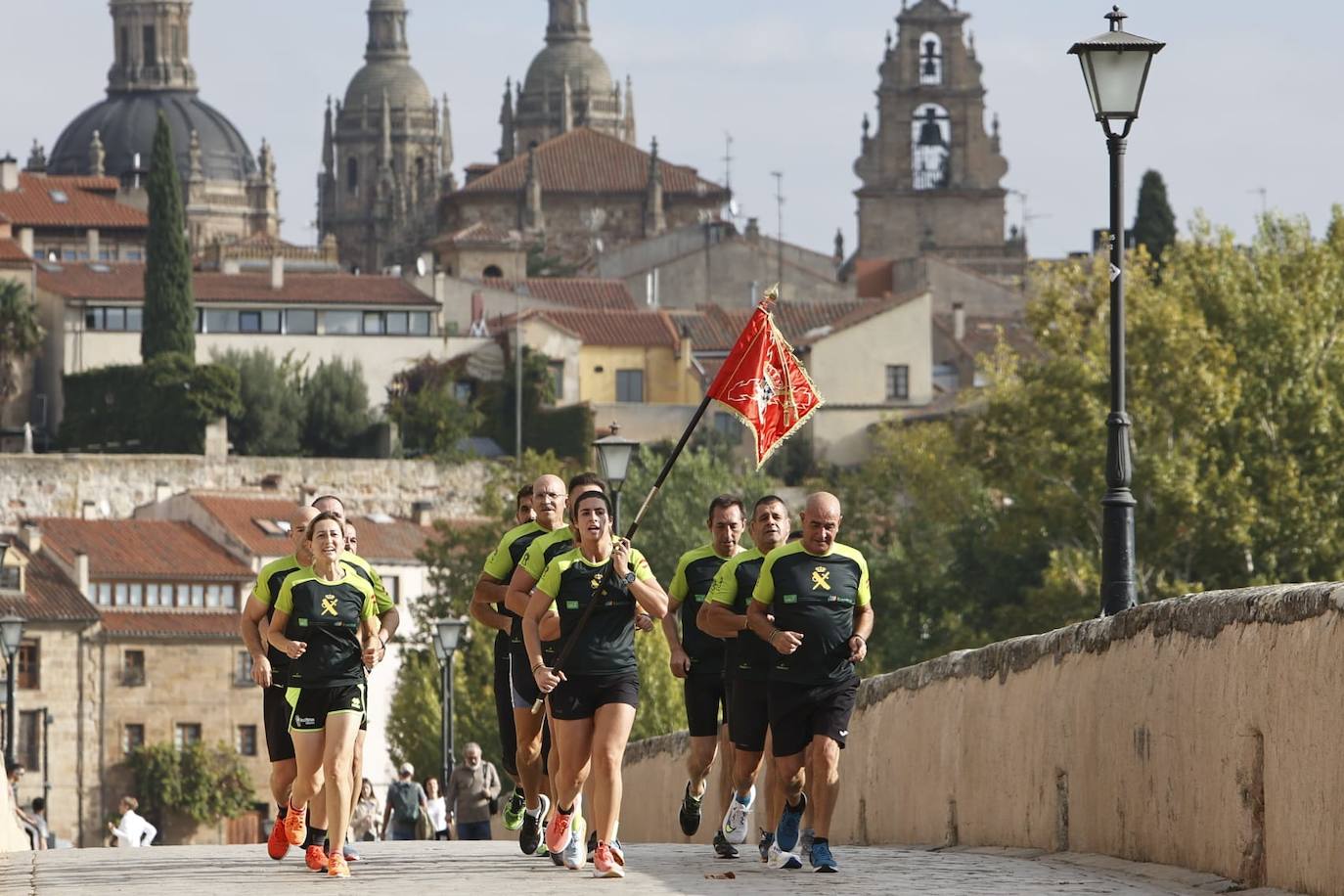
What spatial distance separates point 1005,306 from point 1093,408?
67.2 metres

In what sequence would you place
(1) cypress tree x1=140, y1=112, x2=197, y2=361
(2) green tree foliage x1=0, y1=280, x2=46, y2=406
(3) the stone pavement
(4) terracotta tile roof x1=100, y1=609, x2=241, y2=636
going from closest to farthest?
(3) the stone pavement < (4) terracotta tile roof x1=100, y1=609, x2=241, y2=636 < (1) cypress tree x1=140, y1=112, x2=197, y2=361 < (2) green tree foliage x1=0, y1=280, x2=46, y2=406

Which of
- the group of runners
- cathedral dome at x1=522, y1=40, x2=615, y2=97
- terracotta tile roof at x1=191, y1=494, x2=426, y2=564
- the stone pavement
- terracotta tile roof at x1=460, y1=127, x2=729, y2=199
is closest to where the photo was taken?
the stone pavement

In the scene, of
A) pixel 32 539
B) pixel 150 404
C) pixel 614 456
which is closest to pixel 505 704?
pixel 614 456

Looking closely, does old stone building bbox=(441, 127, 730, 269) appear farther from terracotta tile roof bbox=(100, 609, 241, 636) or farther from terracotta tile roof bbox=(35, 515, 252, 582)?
terracotta tile roof bbox=(100, 609, 241, 636)

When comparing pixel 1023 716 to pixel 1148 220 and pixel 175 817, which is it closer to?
pixel 175 817

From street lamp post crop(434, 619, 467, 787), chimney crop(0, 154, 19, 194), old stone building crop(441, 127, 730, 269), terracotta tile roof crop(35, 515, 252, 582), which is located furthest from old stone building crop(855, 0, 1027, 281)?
street lamp post crop(434, 619, 467, 787)

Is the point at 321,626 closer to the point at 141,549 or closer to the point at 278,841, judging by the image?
the point at 278,841

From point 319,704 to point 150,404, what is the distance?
84250 mm

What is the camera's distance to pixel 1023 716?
15.2 m

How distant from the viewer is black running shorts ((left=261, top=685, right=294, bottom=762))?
48.2 ft

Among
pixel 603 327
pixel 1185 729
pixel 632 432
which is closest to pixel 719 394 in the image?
pixel 1185 729

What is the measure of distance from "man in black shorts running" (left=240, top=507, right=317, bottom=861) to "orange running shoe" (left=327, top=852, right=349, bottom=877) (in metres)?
0.53

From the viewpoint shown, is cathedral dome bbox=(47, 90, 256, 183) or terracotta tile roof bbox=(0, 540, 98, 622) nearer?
terracotta tile roof bbox=(0, 540, 98, 622)

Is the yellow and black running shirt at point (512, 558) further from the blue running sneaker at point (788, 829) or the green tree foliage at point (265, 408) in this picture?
the green tree foliage at point (265, 408)
